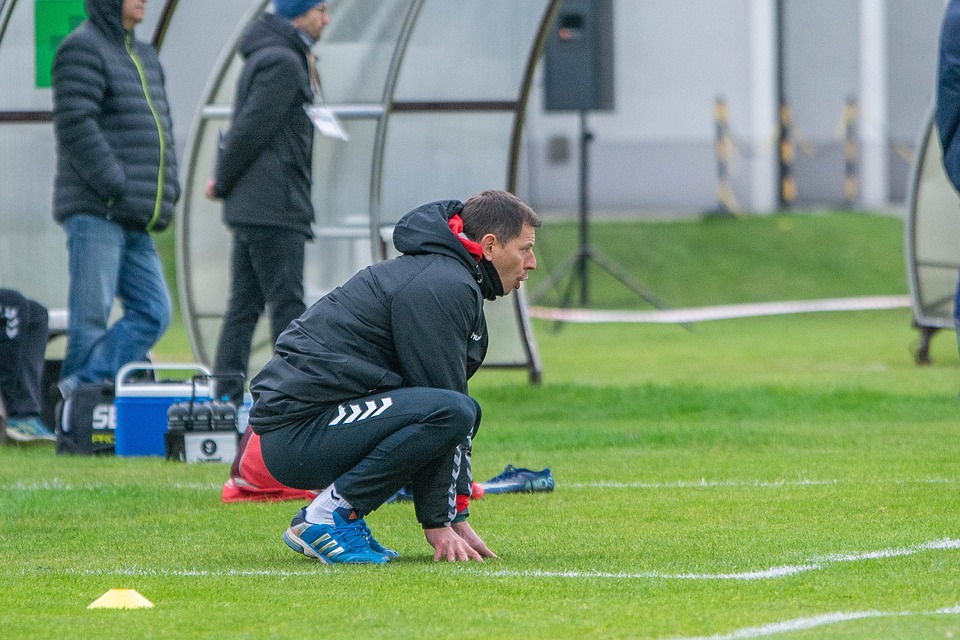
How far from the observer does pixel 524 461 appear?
8.39 meters

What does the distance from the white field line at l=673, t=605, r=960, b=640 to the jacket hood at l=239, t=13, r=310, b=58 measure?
17.2 feet

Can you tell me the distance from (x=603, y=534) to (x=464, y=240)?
1321 mm

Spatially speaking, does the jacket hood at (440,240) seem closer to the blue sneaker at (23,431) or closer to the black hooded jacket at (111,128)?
the black hooded jacket at (111,128)

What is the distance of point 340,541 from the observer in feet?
17.9

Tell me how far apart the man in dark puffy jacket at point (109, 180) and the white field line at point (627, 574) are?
3952 millimetres

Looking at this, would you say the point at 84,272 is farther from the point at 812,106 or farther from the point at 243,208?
the point at 812,106

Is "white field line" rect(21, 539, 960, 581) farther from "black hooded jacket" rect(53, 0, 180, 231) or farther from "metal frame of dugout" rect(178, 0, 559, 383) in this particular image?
"metal frame of dugout" rect(178, 0, 559, 383)

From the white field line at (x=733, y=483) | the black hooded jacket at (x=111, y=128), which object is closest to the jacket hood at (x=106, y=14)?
the black hooded jacket at (x=111, y=128)

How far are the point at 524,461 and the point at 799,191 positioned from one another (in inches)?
953

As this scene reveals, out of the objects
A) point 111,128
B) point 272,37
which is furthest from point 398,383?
point 111,128

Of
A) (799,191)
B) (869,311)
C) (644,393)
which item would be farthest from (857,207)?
(644,393)

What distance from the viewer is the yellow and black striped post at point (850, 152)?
3083 centimetres

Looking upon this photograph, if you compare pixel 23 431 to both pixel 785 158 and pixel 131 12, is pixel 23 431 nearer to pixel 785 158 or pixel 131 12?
pixel 131 12

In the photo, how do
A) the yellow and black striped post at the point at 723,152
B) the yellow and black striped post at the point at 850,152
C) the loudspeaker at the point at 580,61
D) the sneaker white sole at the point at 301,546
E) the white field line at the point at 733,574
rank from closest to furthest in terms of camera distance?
the white field line at the point at 733,574, the sneaker white sole at the point at 301,546, the loudspeaker at the point at 580,61, the yellow and black striped post at the point at 723,152, the yellow and black striped post at the point at 850,152
